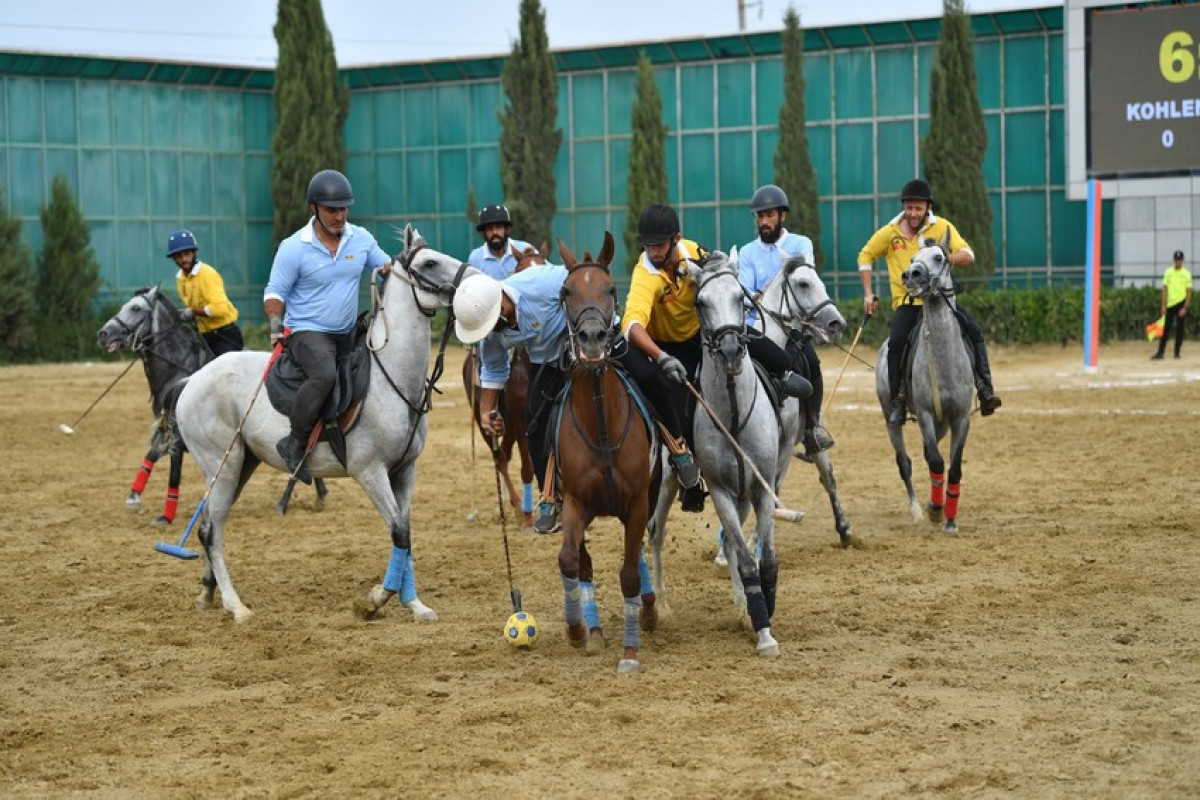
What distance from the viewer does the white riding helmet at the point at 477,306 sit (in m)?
9.55

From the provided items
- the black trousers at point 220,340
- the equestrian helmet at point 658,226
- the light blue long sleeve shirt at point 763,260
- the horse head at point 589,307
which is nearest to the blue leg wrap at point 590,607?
the horse head at point 589,307

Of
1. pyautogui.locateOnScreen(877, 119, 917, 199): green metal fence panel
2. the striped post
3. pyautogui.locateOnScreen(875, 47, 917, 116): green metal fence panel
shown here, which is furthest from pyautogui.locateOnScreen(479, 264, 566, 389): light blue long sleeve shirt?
pyautogui.locateOnScreen(875, 47, 917, 116): green metal fence panel

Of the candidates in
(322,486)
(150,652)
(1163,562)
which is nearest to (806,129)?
(322,486)

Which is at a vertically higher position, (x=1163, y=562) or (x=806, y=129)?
(x=806, y=129)

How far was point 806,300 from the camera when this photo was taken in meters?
11.4

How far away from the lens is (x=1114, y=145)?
2833 centimetres

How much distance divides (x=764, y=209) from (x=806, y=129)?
27.4 m

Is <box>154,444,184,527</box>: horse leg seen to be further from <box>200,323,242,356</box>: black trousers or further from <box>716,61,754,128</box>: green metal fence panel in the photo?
<box>716,61,754,128</box>: green metal fence panel

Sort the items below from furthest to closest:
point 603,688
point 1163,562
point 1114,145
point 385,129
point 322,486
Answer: point 385,129 < point 1114,145 < point 322,486 < point 1163,562 < point 603,688

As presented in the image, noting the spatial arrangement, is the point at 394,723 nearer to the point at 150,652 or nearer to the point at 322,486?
the point at 150,652

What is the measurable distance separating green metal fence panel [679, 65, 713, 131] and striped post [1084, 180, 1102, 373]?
1369 cm

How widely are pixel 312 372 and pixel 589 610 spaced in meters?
2.46

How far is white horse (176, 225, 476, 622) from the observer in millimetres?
10484

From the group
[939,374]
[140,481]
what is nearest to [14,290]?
[140,481]
